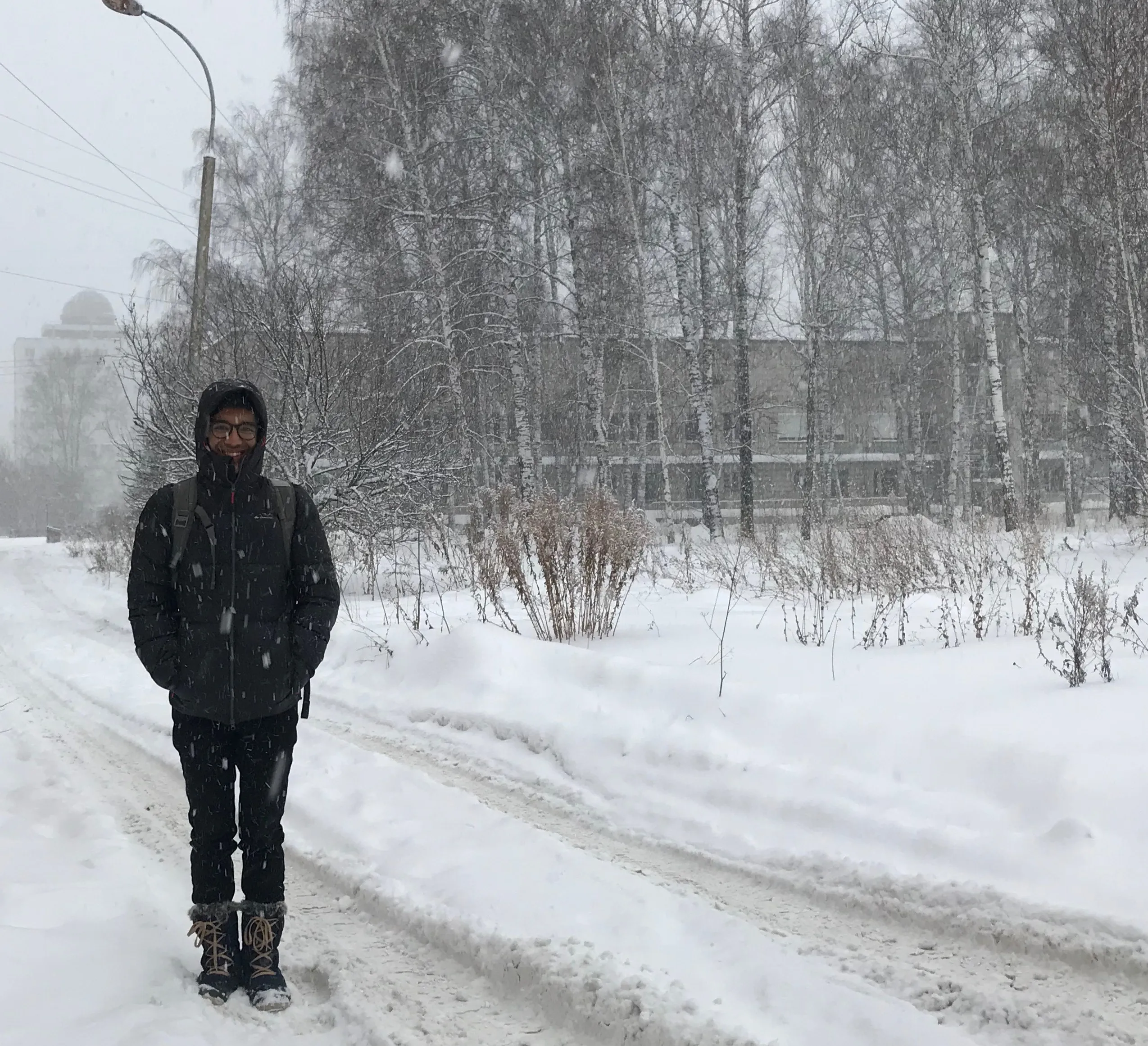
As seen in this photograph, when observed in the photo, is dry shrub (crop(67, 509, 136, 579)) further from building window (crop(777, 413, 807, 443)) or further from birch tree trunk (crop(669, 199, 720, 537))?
building window (crop(777, 413, 807, 443))

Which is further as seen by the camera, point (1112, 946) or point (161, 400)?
point (161, 400)

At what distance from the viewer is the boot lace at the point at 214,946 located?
10.2ft

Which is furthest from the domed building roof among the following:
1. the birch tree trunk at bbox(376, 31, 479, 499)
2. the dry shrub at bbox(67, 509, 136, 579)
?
the birch tree trunk at bbox(376, 31, 479, 499)

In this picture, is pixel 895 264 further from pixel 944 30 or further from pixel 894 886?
pixel 894 886

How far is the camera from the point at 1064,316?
77.0 ft

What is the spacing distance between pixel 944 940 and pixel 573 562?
4.92m

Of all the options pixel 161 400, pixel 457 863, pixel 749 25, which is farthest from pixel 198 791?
pixel 749 25

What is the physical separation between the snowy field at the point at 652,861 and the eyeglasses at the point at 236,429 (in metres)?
1.76

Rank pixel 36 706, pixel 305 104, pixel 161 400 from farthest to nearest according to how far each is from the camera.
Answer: pixel 305 104
pixel 161 400
pixel 36 706

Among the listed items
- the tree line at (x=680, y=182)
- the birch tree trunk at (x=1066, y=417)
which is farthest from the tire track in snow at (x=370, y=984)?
the birch tree trunk at (x=1066, y=417)

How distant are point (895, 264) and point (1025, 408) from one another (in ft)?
15.4

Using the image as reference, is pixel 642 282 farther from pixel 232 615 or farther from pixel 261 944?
pixel 261 944

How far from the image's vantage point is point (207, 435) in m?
3.14

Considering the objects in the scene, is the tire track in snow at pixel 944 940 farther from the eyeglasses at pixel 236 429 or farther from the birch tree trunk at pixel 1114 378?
the birch tree trunk at pixel 1114 378
